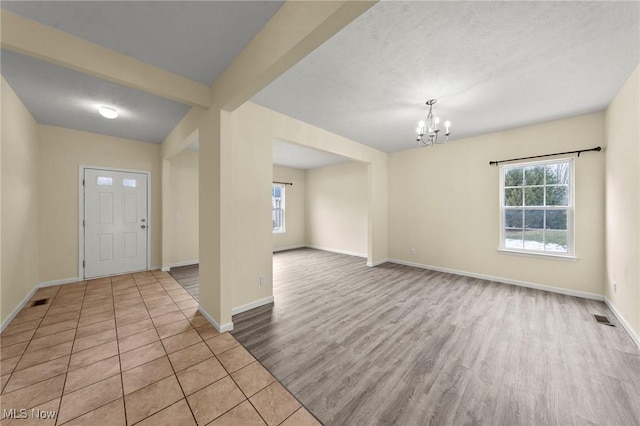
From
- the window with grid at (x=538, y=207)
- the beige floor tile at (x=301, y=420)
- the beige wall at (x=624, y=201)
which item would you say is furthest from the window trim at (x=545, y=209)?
the beige floor tile at (x=301, y=420)

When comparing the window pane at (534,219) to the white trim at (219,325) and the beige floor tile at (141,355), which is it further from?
the beige floor tile at (141,355)

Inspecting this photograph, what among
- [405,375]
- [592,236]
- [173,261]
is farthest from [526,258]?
[173,261]

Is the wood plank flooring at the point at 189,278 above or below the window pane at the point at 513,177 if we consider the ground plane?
below

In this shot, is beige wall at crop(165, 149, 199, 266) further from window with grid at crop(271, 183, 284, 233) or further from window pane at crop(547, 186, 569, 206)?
window pane at crop(547, 186, 569, 206)

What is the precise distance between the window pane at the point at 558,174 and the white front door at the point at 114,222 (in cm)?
743

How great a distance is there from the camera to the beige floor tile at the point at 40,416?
4.53 feet

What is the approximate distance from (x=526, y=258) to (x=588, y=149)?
1818 mm

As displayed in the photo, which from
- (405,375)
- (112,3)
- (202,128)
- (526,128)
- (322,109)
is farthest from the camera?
(526,128)

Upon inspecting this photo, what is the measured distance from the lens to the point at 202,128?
280cm

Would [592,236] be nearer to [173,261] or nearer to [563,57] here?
[563,57]

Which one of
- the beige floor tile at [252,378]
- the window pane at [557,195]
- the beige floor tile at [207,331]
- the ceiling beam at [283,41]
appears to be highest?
the ceiling beam at [283,41]

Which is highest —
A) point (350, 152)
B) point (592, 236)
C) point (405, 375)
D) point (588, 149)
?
point (350, 152)

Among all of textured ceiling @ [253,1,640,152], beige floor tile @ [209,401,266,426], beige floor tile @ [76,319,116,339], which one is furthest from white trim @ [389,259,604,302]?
beige floor tile @ [76,319,116,339]

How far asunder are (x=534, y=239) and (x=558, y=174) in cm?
109
